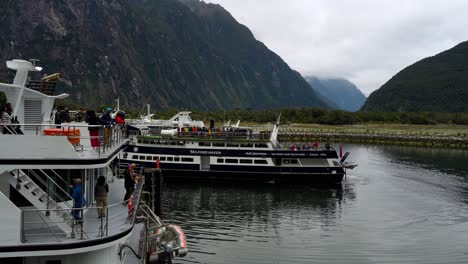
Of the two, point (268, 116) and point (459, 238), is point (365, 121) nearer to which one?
point (268, 116)

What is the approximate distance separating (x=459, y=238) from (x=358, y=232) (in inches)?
306

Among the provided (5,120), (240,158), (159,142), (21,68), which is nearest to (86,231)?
(5,120)

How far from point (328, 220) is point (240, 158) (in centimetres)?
1909

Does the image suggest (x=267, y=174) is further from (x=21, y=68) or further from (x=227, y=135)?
(x=21, y=68)

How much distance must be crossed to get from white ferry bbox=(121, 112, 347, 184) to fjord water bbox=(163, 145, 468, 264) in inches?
88.1

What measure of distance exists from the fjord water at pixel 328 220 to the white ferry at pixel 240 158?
2237 millimetres

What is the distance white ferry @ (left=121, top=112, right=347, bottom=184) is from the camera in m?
57.2

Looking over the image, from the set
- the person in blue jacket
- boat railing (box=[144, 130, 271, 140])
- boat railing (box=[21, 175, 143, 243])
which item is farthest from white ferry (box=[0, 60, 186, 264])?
boat railing (box=[144, 130, 271, 140])

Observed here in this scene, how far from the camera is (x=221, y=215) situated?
41656mm

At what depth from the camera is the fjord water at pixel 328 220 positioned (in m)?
31.4

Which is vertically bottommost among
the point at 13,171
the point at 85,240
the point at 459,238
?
the point at 459,238

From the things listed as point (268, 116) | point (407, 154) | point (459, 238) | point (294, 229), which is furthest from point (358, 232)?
point (268, 116)

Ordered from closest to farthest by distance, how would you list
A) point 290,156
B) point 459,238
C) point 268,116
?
point 459,238 < point 290,156 < point 268,116

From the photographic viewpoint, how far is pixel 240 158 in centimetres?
5781
